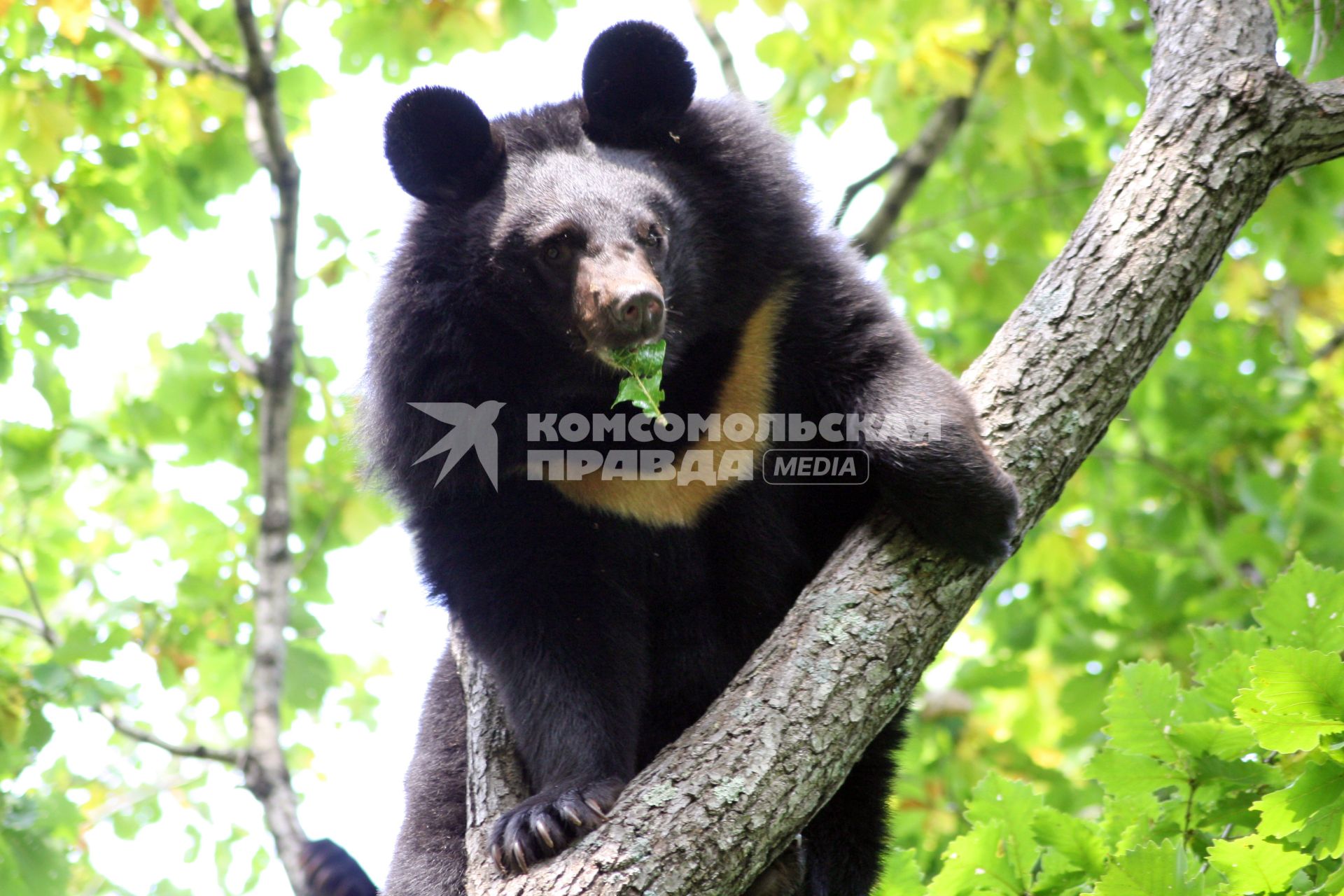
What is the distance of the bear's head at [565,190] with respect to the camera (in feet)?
12.6

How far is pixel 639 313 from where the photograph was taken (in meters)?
3.41

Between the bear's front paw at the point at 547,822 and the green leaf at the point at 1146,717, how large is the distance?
1.35 m

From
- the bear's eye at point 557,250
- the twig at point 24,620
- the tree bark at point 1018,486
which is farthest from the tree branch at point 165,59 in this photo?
the tree bark at point 1018,486

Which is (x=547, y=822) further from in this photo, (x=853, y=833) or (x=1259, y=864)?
(x=1259, y=864)

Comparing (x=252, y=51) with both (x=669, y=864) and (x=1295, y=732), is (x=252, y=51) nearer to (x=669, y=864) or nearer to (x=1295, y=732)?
(x=669, y=864)

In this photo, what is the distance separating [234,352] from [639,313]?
4.41 metres

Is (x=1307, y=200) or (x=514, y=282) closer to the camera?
(x=514, y=282)

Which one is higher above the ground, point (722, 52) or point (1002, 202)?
point (722, 52)

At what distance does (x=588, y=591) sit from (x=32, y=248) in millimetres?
5507

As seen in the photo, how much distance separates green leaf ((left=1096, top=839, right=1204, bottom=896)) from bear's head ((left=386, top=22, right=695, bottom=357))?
1978 mm

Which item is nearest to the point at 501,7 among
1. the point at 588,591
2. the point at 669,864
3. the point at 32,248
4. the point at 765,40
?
the point at 765,40

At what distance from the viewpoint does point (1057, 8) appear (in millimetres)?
8102
